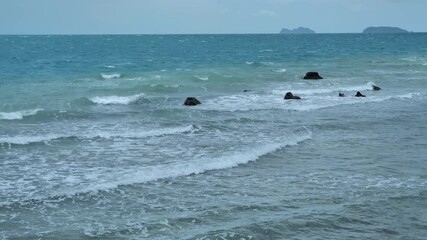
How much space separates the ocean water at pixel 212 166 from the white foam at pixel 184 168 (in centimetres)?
5

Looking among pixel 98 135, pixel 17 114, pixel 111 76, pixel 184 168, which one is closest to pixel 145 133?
pixel 98 135

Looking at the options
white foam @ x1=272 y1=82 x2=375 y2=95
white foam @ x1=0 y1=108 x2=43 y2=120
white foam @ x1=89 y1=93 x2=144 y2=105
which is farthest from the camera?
white foam @ x1=272 y1=82 x2=375 y2=95

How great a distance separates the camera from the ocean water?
478 inches

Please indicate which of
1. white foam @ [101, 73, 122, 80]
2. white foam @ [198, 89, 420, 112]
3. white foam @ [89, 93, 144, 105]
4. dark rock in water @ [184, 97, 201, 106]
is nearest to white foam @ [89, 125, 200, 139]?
white foam @ [198, 89, 420, 112]

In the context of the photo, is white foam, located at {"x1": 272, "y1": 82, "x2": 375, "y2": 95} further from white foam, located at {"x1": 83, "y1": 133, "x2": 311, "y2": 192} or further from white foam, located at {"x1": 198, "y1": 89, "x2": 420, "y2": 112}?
white foam, located at {"x1": 83, "y1": 133, "x2": 311, "y2": 192}

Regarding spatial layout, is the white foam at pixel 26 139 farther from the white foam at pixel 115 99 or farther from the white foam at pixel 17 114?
the white foam at pixel 115 99

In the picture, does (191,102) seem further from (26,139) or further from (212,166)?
(212,166)

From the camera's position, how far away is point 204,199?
1388 cm

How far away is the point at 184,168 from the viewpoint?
16984 millimetres

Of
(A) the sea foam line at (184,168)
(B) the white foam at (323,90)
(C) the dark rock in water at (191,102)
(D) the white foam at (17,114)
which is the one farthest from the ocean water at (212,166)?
(B) the white foam at (323,90)

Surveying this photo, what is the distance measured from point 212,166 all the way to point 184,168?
0.93 m

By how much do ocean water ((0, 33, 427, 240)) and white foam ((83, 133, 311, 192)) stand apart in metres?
0.05

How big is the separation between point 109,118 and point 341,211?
17.4 metres

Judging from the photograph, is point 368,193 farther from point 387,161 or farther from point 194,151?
point 194,151
